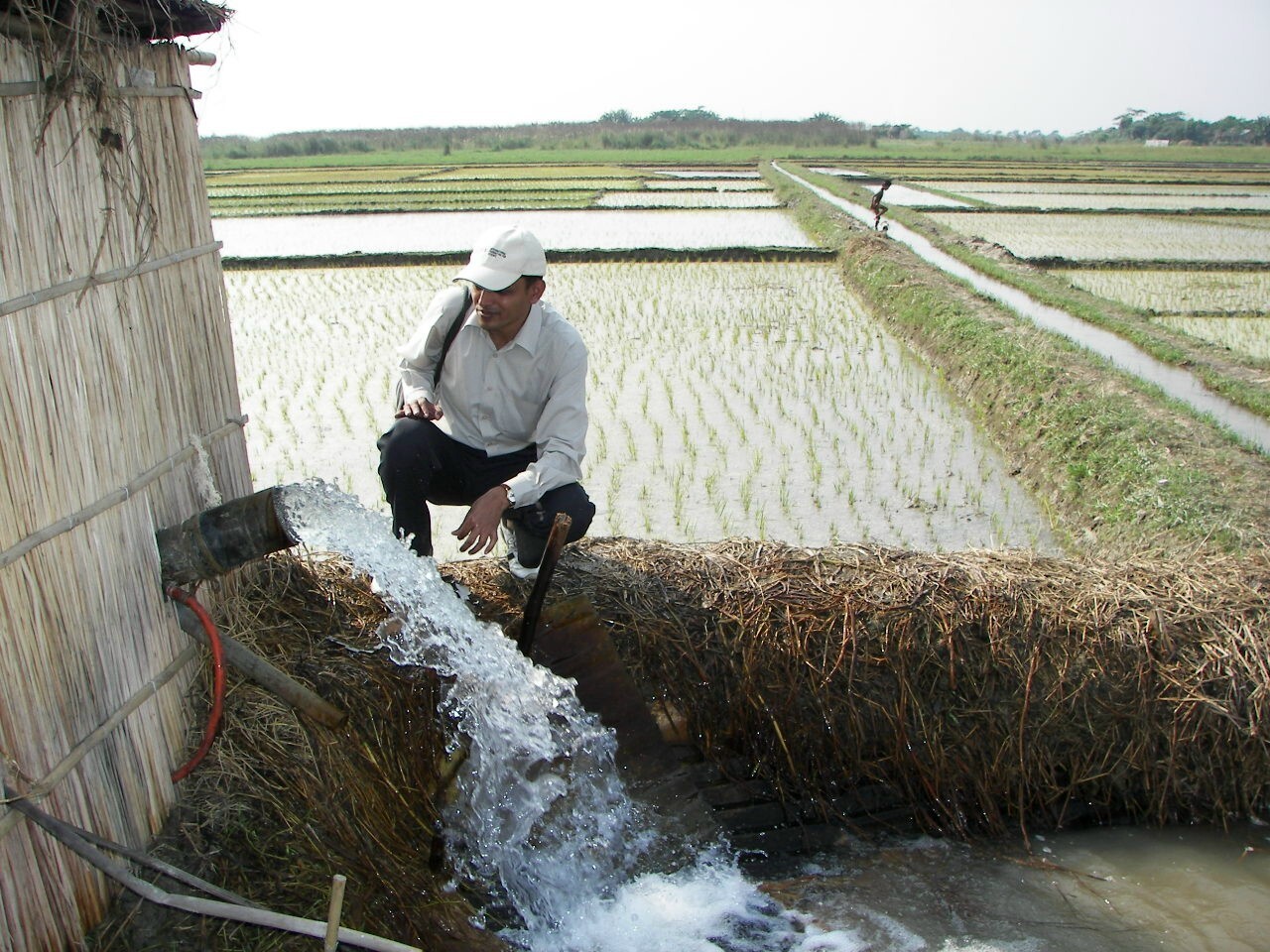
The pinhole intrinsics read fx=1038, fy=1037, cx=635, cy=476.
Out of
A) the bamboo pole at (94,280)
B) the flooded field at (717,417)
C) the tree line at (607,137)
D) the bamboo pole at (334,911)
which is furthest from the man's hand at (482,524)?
the tree line at (607,137)

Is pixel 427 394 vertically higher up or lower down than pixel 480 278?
lower down

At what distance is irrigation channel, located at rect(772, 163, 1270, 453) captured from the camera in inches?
227

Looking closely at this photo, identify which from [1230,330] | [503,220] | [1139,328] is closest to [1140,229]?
[1230,330]

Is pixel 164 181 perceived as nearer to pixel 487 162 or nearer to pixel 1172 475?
pixel 1172 475

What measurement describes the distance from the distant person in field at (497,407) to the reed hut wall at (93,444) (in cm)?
65

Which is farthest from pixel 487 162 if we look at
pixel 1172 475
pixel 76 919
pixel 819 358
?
pixel 76 919

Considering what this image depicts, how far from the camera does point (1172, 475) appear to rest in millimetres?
4094

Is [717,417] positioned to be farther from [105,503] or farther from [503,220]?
[503,220]

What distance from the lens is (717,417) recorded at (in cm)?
558

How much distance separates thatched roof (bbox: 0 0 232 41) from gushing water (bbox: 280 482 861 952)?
98 centimetres

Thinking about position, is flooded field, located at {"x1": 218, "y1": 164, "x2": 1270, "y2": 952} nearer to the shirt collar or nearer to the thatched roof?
the shirt collar

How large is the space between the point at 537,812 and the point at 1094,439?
10.9ft

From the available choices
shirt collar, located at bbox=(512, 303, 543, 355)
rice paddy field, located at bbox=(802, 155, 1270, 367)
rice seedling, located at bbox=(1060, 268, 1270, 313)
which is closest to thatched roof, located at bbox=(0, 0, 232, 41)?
shirt collar, located at bbox=(512, 303, 543, 355)

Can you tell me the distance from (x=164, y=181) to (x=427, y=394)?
95cm
